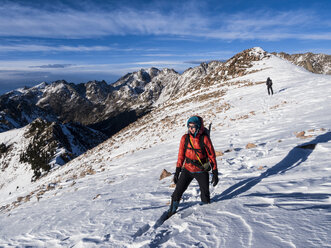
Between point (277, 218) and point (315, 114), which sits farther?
point (315, 114)

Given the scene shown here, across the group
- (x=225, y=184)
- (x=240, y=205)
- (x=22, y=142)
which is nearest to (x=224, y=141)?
(x=225, y=184)

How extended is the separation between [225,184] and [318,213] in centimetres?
321

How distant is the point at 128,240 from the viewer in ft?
15.7

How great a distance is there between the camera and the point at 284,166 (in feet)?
23.6

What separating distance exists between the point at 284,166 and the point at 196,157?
3.92 meters

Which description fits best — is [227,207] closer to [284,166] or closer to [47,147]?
[284,166]

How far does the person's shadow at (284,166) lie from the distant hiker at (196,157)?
3.49 feet

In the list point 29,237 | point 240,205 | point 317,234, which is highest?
point 317,234

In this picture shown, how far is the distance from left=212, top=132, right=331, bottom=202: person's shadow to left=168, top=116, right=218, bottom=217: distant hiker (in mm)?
1064

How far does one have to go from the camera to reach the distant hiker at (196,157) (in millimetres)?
5211

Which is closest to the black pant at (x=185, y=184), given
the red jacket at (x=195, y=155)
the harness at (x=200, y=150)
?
the red jacket at (x=195, y=155)

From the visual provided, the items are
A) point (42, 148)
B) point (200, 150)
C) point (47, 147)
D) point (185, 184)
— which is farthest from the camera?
point (42, 148)

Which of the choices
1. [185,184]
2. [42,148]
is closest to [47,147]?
[42,148]

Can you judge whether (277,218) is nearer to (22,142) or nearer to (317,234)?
(317,234)
